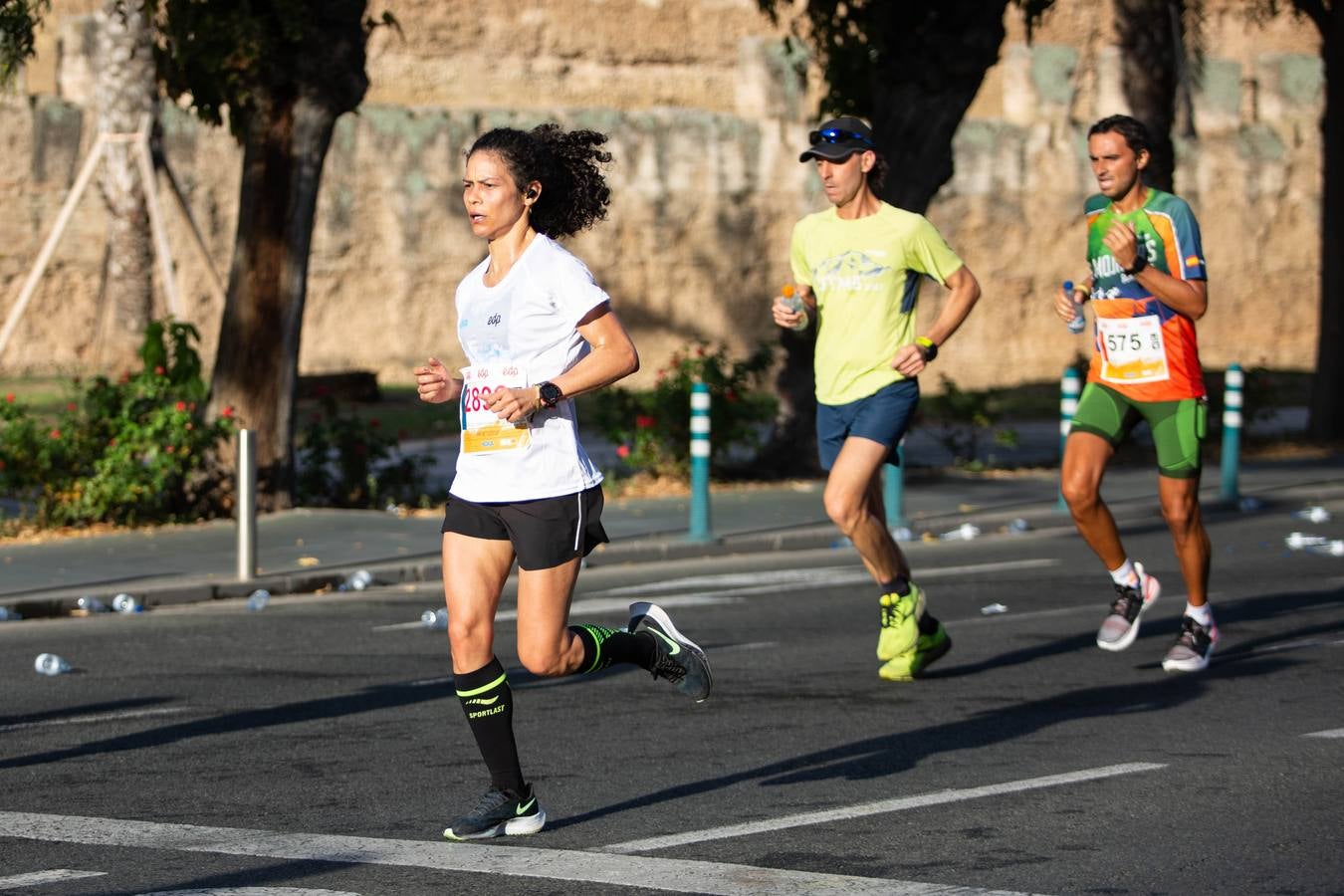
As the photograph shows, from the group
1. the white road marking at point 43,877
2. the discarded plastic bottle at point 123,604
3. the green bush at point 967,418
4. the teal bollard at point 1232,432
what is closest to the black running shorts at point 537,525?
the white road marking at point 43,877

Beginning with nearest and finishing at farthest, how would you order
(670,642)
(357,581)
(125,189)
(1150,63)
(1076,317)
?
1. (670,642)
2. (1076,317)
3. (357,581)
4. (1150,63)
5. (125,189)

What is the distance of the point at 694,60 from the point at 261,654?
114 feet

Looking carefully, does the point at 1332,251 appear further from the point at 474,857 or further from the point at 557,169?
the point at 474,857

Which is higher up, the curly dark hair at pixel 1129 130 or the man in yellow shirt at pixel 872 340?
the curly dark hair at pixel 1129 130

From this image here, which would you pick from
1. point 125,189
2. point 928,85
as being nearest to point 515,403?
point 928,85

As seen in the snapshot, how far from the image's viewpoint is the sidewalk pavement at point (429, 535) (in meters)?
12.4

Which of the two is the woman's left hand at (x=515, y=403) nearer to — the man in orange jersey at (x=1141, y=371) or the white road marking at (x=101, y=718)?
the white road marking at (x=101, y=718)

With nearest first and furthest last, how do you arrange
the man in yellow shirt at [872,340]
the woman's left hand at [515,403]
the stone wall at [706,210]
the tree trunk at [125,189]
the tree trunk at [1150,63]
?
the woman's left hand at [515,403], the man in yellow shirt at [872,340], the tree trunk at [1150,63], the tree trunk at [125,189], the stone wall at [706,210]

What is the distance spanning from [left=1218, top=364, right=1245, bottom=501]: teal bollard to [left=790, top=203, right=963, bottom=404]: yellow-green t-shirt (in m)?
8.57

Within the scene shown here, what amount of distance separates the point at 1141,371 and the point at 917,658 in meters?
1.51

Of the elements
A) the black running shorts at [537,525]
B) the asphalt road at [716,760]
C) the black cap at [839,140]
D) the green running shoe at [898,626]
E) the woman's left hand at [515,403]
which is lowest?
the asphalt road at [716,760]

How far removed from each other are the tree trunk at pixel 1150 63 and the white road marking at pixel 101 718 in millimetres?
14794

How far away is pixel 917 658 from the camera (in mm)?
8867

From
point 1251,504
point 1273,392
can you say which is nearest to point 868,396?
point 1251,504
